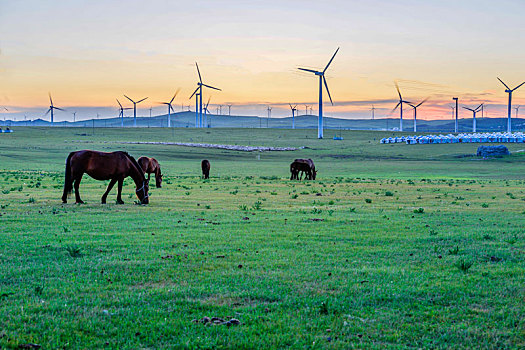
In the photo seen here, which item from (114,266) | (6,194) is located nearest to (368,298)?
(114,266)

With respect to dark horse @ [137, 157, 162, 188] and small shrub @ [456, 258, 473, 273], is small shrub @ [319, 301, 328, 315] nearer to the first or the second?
small shrub @ [456, 258, 473, 273]

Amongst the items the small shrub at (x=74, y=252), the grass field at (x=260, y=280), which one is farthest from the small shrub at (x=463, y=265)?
the small shrub at (x=74, y=252)

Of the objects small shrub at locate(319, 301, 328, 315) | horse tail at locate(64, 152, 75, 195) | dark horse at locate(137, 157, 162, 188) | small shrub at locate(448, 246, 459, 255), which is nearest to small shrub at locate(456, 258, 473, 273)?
small shrub at locate(448, 246, 459, 255)

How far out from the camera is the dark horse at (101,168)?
79.2 ft

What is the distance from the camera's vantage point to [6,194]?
95.6ft

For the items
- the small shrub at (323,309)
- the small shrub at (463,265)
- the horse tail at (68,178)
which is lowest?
the small shrub at (323,309)

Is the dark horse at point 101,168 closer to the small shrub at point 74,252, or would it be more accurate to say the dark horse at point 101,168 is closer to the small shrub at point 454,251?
the small shrub at point 74,252

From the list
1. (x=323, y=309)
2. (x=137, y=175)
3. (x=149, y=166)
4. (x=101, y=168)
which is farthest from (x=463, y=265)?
(x=149, y=166)

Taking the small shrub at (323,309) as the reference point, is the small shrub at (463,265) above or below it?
above

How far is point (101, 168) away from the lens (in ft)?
80.2

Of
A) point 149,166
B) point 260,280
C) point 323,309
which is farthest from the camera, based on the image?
point 149,166

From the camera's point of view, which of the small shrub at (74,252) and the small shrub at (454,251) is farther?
the small shrub at (454,251)

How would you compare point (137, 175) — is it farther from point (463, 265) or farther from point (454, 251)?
point (463, 265)

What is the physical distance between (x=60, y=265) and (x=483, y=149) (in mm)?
108837
